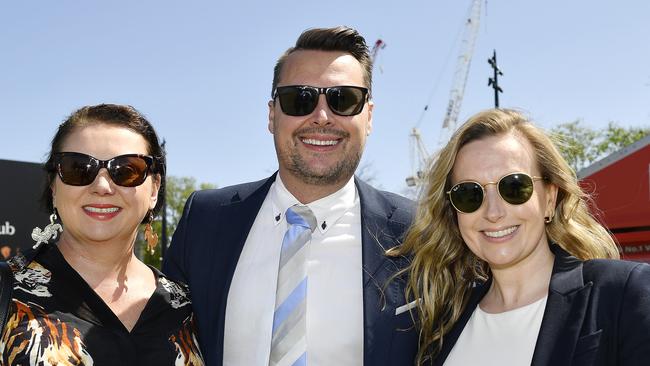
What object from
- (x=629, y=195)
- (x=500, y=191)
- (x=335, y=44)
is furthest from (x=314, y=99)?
(x=629, y=195)

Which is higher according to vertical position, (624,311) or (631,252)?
(624,311)

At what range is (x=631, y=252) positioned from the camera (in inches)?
423

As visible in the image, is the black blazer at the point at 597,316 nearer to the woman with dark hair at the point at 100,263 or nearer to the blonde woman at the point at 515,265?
the blonde woman at the point at 515,265

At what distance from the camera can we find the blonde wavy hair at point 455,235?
3.03 m

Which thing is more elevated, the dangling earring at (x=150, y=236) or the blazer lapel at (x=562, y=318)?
the dangling earring at (x=150, y=236)

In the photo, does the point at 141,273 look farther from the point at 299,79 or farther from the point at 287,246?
the point at 299,79

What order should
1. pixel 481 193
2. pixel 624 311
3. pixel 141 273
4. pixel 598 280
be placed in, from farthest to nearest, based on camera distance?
pixel 141 273, pixel 481 193, pixel 598 280, pixel 624 311

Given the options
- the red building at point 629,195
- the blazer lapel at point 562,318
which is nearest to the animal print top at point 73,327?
the blazer lapel at point 562,318

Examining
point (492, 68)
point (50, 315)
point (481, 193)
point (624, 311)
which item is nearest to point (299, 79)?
point (481, 193)

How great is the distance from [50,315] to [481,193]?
2011 mm

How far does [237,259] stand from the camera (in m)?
3.58

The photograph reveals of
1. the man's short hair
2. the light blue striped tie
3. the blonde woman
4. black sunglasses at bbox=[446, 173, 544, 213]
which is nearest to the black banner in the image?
the man's short hair

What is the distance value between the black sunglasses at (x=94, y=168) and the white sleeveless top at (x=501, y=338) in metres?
1.79

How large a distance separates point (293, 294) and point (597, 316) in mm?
1555
